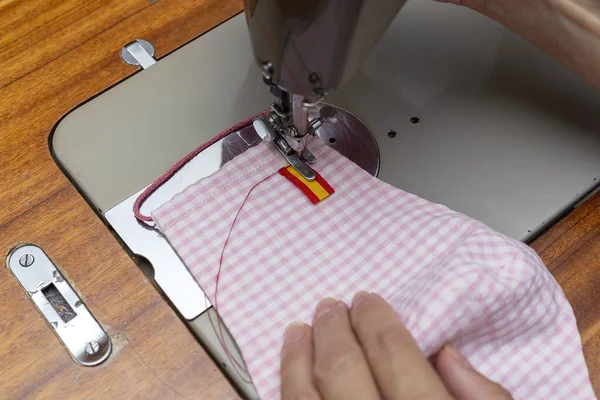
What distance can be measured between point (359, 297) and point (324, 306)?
1.5 inches

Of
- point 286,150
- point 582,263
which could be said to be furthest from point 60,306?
point 582,263

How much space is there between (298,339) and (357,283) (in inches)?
3.5

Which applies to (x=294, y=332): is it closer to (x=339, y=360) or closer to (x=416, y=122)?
(x=339, y=360)

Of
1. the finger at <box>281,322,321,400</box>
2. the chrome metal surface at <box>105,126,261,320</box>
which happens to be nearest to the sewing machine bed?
the chrome metal surface at <box>105,126,261,320</box>

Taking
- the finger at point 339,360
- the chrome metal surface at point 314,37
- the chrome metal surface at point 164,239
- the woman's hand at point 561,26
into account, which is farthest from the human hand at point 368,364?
the woman's hand at point 561,26

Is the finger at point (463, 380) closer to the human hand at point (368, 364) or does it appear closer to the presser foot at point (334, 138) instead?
the human hand at point (368, 364)

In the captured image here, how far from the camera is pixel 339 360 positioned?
524mm

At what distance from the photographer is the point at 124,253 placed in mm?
658

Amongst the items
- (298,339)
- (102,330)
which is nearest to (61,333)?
(102,330)

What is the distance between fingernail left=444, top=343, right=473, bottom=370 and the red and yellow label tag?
0.73ft

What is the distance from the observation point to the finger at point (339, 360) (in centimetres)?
50

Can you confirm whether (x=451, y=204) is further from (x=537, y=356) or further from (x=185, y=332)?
(x=185, y=332)

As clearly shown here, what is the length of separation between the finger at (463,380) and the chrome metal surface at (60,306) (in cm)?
35

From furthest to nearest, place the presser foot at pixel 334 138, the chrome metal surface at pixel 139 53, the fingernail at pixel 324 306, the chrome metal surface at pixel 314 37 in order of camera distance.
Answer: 1. the chrome metal surface at pixel 139 53
2. the presser foot at pixel 334 138
3. the fingernail at pixel 324 306
4. the chrome metal surface at pixel 314 37
